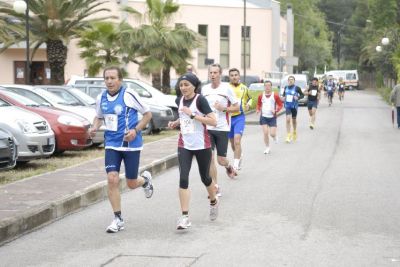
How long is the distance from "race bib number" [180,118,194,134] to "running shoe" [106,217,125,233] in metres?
1.23

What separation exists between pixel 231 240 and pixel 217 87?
11.8 feet

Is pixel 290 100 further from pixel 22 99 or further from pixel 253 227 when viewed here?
pixel 253 227

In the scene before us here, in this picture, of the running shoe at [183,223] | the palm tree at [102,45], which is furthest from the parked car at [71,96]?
the palm tree at [102,45]

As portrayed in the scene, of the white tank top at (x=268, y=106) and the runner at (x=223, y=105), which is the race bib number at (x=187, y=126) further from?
the white tank top at (x=268, y=106)

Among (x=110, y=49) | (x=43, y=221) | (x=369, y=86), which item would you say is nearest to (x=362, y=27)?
(x=369, y=86)

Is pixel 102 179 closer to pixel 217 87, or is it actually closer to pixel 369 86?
pixel 217 87

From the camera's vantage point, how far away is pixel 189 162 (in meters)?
8.39

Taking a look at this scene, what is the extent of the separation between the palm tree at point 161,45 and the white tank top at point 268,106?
1408 centimetres

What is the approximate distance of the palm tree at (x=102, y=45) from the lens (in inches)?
1239

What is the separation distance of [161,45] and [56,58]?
4368mm

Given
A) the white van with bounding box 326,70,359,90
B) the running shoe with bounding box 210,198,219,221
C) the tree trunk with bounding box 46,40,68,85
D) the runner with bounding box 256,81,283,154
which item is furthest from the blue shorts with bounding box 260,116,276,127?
the white van with bounding box 326,70,359,90

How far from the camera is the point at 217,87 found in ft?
35.1

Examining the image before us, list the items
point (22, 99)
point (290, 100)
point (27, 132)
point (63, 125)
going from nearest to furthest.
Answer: point (27, 132) < point (63, 125) < point (22, 99) < point (290, 100)

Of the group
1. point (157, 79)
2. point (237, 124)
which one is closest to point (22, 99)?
point (237, 124)
